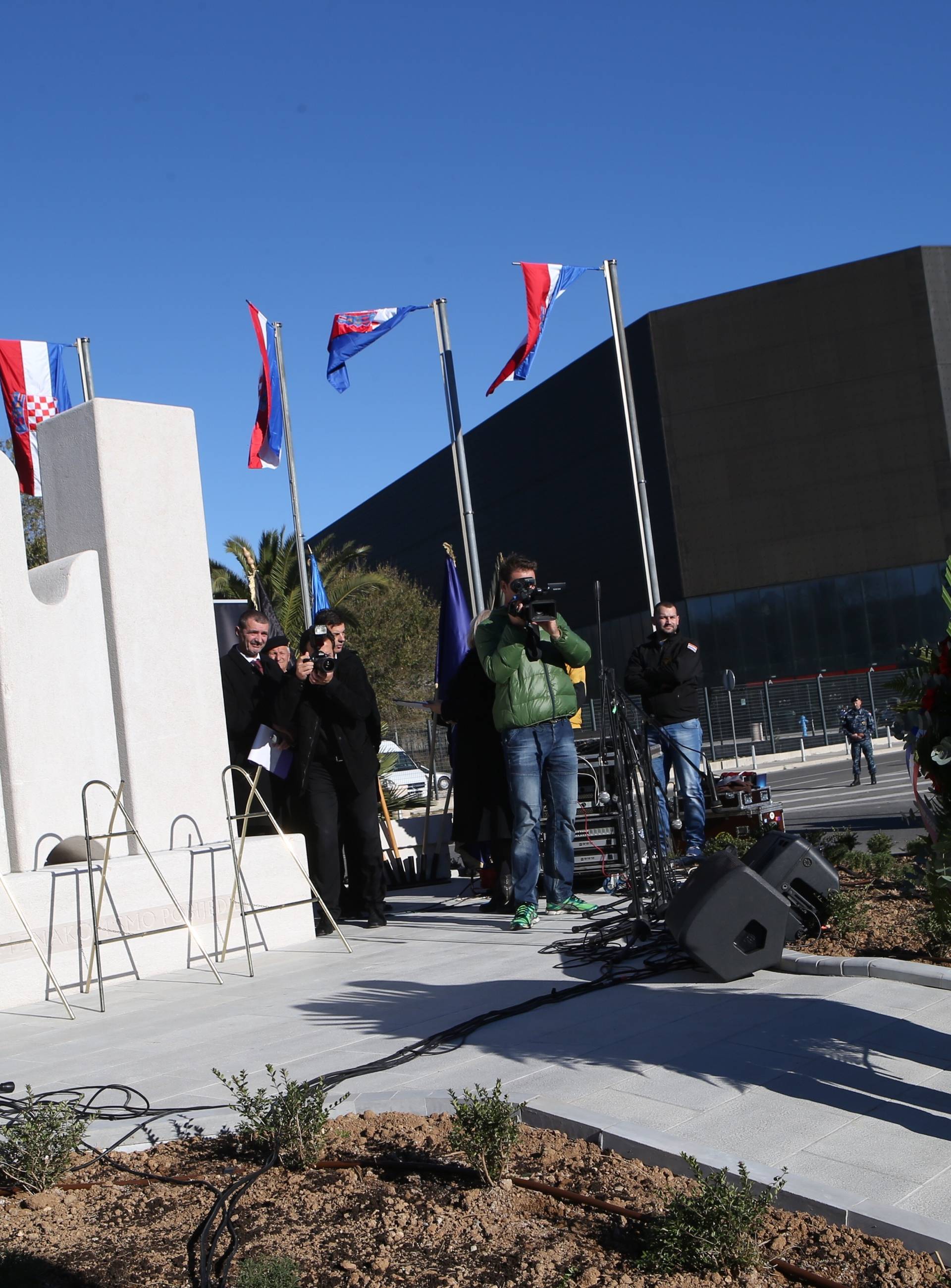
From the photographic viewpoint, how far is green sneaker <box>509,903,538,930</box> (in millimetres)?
7520

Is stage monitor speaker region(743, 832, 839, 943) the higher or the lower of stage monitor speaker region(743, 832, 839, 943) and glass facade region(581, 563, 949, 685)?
the lower

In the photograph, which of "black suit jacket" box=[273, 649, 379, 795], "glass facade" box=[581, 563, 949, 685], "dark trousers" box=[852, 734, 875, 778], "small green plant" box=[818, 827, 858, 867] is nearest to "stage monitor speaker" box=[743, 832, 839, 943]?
"small green plant" box=[818, 827, 858, 867]

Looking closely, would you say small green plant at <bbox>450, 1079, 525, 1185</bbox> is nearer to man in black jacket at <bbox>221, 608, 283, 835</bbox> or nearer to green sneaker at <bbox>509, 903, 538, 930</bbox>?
green sneaker at <bbox>509, 903, 538, 930</bbox>

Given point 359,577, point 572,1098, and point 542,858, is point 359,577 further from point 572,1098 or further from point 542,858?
point 572,1098

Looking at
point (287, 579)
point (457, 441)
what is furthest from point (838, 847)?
point (287, 579)

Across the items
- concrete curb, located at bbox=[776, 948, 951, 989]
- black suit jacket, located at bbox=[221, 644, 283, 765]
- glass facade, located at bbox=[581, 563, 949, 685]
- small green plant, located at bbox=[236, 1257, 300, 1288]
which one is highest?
glass facade, located at bbox=[581, 563, 949, 685]

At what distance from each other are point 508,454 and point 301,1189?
170 feet

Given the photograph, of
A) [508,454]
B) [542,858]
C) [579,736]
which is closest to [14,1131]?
[542,858]

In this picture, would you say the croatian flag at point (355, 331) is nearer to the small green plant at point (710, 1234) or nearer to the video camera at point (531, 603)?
the video camera at point (531, 603)

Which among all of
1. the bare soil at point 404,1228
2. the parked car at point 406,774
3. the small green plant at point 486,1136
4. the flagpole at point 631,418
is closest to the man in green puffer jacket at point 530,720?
the bare soil at point 404,1228

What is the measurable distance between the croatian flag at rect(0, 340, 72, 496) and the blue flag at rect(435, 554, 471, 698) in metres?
5.97

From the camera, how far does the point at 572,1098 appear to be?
13.5 ft

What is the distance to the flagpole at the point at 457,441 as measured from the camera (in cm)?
1727

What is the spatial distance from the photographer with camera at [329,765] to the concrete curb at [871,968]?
356cm
